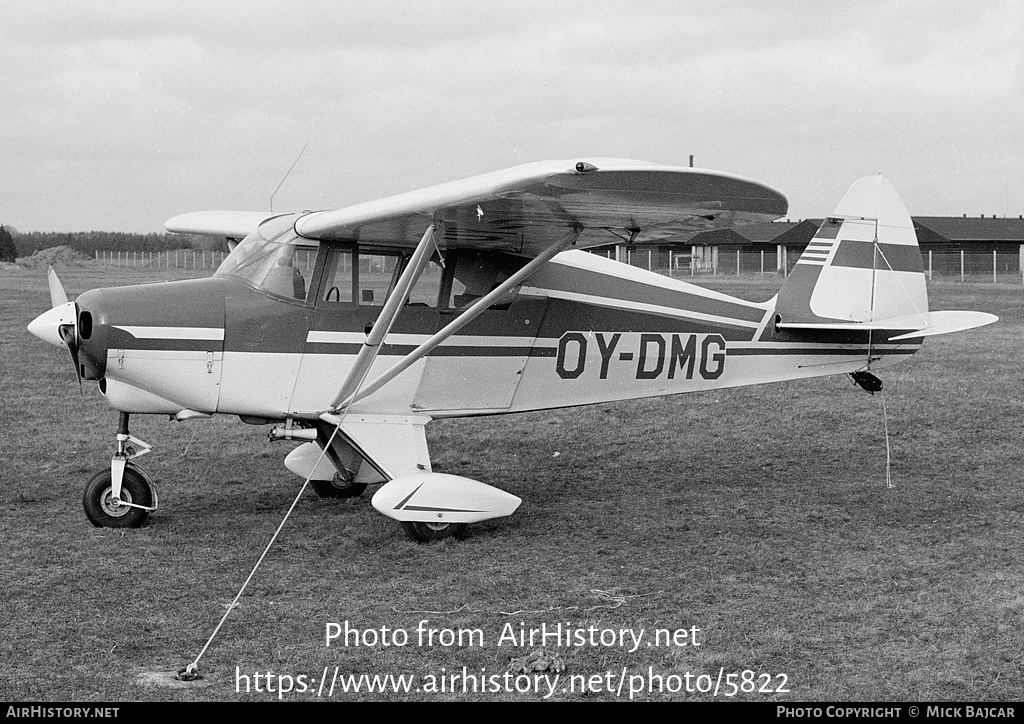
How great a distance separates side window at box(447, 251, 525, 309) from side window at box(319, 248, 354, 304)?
0.75 meters

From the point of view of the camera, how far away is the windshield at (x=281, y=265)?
296 inches

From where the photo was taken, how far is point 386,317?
7.18 metres

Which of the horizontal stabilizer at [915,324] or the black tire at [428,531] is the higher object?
the horizontal stabilizer at [915,324]

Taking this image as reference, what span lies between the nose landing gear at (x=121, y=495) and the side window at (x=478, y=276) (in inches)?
96.2

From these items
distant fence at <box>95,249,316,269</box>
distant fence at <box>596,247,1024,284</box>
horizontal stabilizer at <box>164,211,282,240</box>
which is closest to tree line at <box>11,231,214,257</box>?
distant fence at <box>95,249,316,269</box>

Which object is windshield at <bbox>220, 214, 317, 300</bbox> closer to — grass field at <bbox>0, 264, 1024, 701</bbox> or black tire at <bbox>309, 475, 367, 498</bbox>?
grass field at <bbox>0, 264, 1024, 701</bbox>

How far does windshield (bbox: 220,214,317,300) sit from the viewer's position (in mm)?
7512

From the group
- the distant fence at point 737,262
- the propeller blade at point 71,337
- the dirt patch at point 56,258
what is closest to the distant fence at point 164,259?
the distant fence at point 737,262

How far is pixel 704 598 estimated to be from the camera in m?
5.95

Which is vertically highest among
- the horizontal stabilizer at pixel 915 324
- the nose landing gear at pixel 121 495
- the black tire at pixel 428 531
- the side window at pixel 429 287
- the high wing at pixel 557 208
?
the high wing at pixel 557 208

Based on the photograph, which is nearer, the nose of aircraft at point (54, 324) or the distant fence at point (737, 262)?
the nose of aircraft at point (54, 324)

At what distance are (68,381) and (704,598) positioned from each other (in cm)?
1141

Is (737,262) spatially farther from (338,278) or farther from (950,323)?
(338,278)

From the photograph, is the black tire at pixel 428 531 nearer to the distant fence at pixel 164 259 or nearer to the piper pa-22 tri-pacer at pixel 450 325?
the piper pa-22 tri-pacer at pixel 450 325
